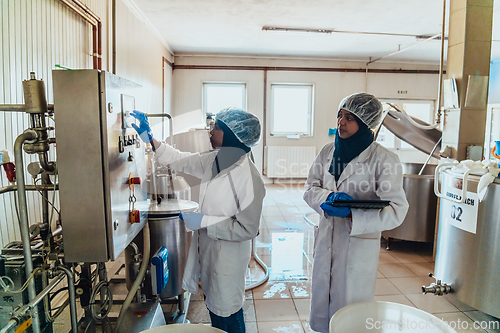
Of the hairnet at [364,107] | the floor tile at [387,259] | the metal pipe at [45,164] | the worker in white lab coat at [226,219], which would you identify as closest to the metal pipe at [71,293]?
the metal pipe at [45,164]

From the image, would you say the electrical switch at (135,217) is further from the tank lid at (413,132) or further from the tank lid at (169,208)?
the tank lid at (413,132)

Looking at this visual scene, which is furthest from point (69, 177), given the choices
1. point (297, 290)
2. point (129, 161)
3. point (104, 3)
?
point (104, 3)

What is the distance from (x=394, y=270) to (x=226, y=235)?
7.04 feet

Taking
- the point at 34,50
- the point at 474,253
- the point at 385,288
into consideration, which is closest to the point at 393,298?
the point at 385,288

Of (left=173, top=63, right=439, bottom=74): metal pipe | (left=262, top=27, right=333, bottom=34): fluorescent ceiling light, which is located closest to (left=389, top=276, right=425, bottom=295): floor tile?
(left=262, top=27, right=333, bottom=34): fluorescent ceiling light

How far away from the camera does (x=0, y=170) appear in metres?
1.56

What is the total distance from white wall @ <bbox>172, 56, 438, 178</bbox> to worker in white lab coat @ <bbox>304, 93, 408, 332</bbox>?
508 centimetres

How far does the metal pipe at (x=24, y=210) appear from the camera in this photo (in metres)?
1.01

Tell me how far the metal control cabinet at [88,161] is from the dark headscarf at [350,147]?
1.01 meters

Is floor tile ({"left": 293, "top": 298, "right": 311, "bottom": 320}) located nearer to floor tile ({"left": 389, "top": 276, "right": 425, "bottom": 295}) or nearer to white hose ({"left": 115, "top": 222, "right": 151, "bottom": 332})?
floor tile ({"left": 389, "top": 276, "right": 425, "bottom": 295})

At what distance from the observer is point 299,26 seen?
4547 millimetres

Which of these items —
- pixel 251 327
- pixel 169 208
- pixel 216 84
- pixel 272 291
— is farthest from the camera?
pixel 216 84

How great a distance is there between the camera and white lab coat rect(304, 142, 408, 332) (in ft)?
4.53

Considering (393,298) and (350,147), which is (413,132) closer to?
(393,298)
